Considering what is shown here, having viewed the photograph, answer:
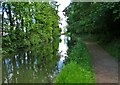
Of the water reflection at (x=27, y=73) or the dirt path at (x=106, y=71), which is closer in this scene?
the dirt path at (x=106, y=71)

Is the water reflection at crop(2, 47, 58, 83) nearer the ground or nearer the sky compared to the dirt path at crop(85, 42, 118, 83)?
nearer the ground

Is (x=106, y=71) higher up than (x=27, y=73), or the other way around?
(x=106, y=71)

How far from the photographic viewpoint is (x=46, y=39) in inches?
1150

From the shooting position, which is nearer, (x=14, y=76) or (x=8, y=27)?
(x=14, y=76)

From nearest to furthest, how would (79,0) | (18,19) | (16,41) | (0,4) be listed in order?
(79,0), (0,4), (16,41), (18,19)

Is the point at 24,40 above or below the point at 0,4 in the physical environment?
below

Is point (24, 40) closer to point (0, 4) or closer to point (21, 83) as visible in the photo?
point (0, 4)

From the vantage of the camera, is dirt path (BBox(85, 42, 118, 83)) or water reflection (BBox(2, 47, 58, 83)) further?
water reflection (BBox(2, 47, 58, 83))

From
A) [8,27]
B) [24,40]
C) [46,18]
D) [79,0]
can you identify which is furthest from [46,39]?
[79,0]

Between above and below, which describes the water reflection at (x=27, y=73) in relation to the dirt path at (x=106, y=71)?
below

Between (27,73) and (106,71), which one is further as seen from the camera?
(27,73)

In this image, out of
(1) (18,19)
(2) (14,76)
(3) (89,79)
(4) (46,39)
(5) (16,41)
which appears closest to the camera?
(3) (89,79)

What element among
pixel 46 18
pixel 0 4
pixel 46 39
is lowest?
pixel 46 39

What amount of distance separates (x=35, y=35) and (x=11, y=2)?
5.45 meters
